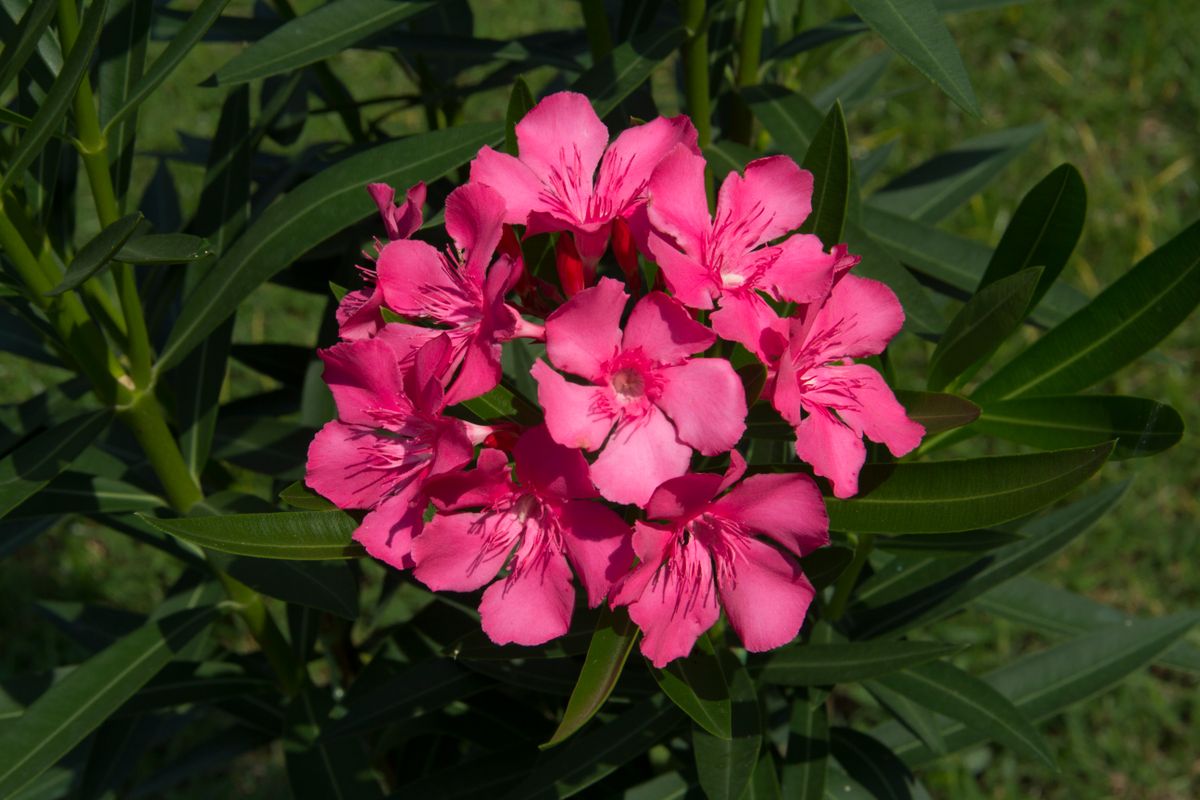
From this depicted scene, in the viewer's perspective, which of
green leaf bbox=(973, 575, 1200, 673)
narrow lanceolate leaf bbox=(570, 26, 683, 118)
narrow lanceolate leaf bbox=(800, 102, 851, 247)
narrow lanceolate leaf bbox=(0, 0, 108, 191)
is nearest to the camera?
narrow lanceolate leaf bbox=(0, 0, 108, 191)

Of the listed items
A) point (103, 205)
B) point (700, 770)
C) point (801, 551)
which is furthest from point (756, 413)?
point (103, 205)

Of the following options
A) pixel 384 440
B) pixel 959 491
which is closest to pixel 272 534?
pixel 384 440

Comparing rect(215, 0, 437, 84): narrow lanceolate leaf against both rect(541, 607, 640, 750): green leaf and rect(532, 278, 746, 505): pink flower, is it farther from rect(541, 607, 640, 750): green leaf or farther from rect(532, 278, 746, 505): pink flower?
rect(541, 607, 640, 750): green leaf

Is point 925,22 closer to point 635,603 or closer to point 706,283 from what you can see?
point 706,283

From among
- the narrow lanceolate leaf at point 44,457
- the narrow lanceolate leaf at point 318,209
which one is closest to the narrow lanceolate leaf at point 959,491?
the narrow lanceolate leaf at point 318,209

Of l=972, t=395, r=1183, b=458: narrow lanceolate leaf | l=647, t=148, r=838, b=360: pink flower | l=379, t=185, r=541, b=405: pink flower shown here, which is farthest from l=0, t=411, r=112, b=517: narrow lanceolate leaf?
l=972, t=395, r=1183, b=458: narrow lanceolate leaf

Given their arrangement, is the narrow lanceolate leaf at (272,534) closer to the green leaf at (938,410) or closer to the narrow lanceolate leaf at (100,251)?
the narrow lanceolate leaf at (100,251)

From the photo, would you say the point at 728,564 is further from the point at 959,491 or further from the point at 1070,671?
the point at 1070,671
